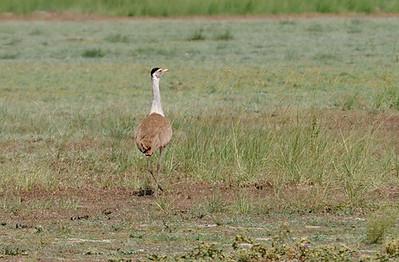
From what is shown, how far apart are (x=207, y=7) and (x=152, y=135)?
94.3ft

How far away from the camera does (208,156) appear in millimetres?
13211

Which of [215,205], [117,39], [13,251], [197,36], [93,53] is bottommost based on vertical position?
[117,39]

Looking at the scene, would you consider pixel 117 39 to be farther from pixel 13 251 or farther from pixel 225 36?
pixel 13 251

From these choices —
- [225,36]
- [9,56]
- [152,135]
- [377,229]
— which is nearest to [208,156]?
[152,135]

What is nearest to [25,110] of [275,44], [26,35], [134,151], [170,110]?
[170,110]

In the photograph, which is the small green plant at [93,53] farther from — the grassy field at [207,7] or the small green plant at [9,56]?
the grassy field at [207,7]

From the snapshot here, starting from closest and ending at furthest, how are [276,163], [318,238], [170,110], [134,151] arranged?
[318,238]
[276,163]
[134,151]
[170,110]

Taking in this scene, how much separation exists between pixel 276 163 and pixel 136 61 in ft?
46.4

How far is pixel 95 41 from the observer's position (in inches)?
1240

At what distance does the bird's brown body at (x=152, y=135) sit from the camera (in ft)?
39.9

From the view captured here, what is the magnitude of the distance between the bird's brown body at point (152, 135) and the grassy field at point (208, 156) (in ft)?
1.62

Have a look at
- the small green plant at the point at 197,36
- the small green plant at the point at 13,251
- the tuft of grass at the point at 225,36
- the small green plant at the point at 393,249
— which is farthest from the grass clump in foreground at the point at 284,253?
the small green plant at the point at 197,36

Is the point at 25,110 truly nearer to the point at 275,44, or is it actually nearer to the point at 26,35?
the point at 275,44

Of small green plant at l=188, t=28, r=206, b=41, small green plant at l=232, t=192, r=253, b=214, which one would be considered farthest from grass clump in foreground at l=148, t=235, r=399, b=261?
small green plant at l=188, t=28, r=206, b=41
